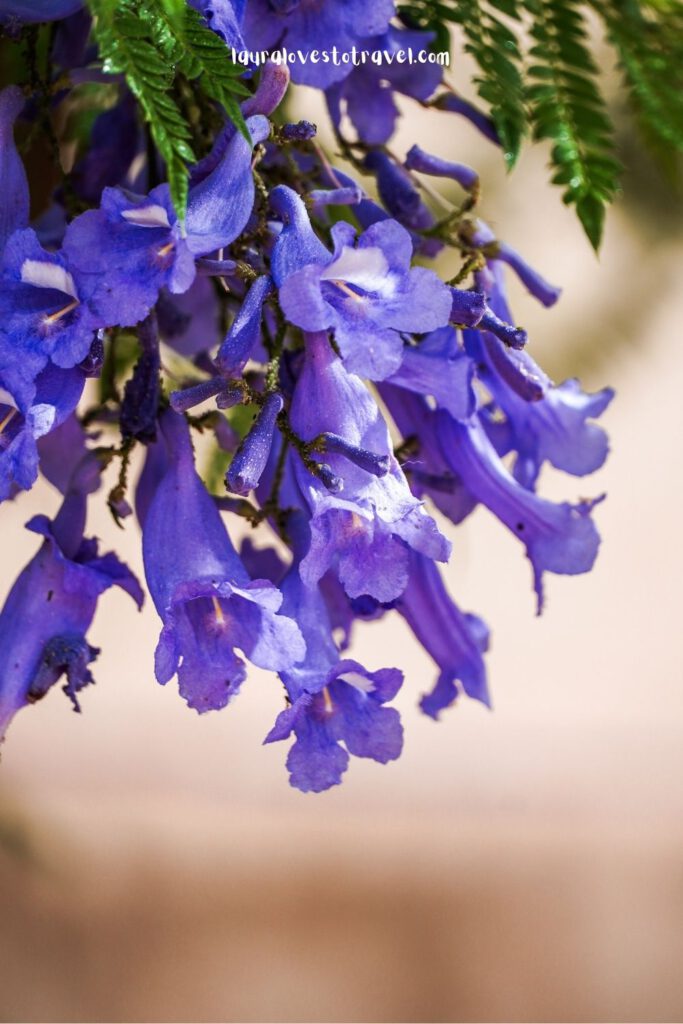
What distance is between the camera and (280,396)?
0.37 metres

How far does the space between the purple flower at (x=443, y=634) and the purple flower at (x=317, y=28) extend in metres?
0.19

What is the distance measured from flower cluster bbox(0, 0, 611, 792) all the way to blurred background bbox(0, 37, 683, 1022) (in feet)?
2.42

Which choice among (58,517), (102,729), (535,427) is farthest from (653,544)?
(58,517)

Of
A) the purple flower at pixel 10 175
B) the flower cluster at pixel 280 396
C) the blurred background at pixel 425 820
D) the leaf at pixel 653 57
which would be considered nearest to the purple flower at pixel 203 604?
the flower cluster at pixel 280 396

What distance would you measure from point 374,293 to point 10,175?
147 mm

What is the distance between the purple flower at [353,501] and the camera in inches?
14.1

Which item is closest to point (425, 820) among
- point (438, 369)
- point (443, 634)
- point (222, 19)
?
point (443, 634)

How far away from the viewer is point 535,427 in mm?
495

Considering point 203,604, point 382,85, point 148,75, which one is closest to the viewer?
point 148,75

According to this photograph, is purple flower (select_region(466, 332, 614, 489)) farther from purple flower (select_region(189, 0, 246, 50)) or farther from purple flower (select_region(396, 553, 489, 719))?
purple flower (select_region(189, 0, 246, 50))

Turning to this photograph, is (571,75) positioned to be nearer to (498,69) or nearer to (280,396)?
(498,69)

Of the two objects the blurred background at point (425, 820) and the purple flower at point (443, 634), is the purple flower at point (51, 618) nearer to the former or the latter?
the purple flower at point (443, 634)

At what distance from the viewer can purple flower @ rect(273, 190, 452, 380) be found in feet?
1.11

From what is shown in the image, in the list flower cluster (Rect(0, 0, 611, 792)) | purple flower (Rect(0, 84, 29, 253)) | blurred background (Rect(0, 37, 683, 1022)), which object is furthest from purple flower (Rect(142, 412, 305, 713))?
blurred background (Rect(0, 37, 683, 1022))
